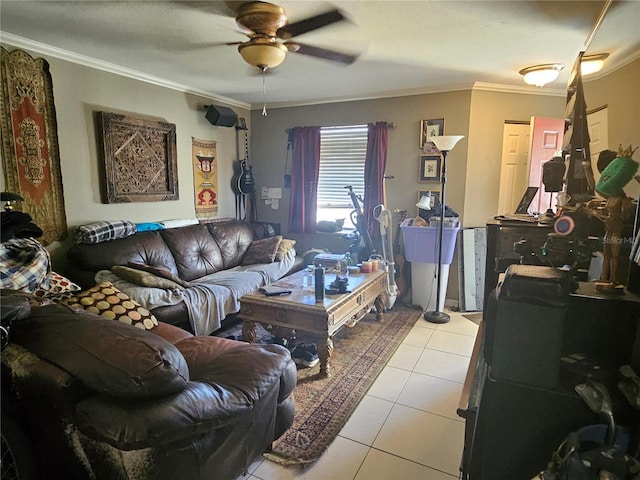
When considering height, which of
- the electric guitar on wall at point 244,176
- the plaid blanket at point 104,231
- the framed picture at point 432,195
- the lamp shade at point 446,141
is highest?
the lamp shade at point 446,141

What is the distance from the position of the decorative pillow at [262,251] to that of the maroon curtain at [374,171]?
1041mm

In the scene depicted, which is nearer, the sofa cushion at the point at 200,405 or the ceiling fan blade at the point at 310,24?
the sofa cushion at the point at 200,405

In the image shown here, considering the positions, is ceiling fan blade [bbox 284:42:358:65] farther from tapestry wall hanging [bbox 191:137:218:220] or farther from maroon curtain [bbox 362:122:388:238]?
tapestry wall hanging [bbox 191:137:218:220]

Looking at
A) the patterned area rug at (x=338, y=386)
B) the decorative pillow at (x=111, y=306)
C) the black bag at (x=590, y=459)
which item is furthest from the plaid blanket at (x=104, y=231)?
the black bag at (x=590, y=459)

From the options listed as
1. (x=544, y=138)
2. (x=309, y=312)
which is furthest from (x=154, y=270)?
(x=544, y=138)

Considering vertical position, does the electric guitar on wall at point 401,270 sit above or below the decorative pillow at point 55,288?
below

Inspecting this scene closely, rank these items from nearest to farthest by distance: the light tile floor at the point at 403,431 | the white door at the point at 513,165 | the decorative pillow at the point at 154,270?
1. the light tile floor at the point at 403,431
2. the decorative pillow at the point at 154,270
3. the white door at the point at 513,165

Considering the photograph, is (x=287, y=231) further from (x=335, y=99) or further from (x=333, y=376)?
(x=333, y=376)

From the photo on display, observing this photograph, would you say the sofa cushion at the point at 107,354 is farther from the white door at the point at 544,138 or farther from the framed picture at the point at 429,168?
the white door at the point at 544,138

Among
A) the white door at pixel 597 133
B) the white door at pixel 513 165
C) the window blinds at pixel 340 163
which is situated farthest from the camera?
the window blinds at pixel 340 163

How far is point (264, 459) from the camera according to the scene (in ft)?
5.91

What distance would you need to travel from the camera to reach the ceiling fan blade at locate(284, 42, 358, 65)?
2.44m

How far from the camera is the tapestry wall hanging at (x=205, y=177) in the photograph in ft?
13.4

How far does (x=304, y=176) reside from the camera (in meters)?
4.42
